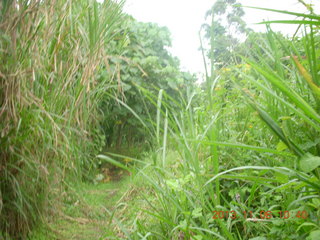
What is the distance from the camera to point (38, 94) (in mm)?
1836

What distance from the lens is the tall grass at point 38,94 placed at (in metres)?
1.62

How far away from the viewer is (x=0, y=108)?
1602 mm

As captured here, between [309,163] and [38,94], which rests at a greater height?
[38,94]

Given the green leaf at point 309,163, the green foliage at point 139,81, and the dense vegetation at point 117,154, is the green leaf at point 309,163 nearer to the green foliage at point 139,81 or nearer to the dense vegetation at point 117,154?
the dense vegetation at point 117,154

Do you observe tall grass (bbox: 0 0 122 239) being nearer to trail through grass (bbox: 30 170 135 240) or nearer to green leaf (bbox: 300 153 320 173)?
trail through grass (bbox: 30 170 135 240)

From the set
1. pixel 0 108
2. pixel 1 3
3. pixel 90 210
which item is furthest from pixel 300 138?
pixel 90 210

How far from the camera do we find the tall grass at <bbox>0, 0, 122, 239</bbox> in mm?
1618
